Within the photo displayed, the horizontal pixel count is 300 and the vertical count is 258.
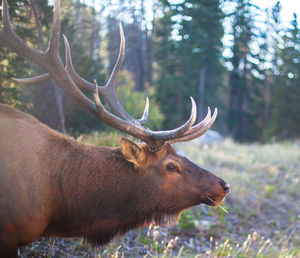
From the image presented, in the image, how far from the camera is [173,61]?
22266 mm

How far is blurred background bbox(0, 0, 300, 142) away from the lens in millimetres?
6336

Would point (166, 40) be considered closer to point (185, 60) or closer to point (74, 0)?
point (185, 60)

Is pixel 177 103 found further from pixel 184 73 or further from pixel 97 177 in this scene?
pixel 97 177

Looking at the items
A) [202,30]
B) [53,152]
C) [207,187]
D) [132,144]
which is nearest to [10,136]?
[53,152]

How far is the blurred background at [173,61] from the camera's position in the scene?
634 centimetres

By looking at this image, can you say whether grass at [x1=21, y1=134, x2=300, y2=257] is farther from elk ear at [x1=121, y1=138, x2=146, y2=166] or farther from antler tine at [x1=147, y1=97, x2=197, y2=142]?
antler tine at [x1=147, y1=97, x2=197, y2=142]

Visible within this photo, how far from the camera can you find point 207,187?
3.33 m

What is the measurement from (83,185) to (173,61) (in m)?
19.9

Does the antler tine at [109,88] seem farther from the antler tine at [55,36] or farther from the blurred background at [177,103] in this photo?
the blurred background at [177,103]

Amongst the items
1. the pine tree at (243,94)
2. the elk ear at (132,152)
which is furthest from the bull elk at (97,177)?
the pine tree at (243,94)

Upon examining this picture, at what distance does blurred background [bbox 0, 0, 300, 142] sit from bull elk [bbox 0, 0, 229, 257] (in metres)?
2.14

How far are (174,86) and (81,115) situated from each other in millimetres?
15323

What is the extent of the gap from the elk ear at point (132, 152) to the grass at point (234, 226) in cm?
87

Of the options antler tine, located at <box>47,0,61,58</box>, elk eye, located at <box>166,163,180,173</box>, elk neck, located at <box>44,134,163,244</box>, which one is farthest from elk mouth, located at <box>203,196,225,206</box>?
antler tine, located at <box>47,0,61,58</box>
